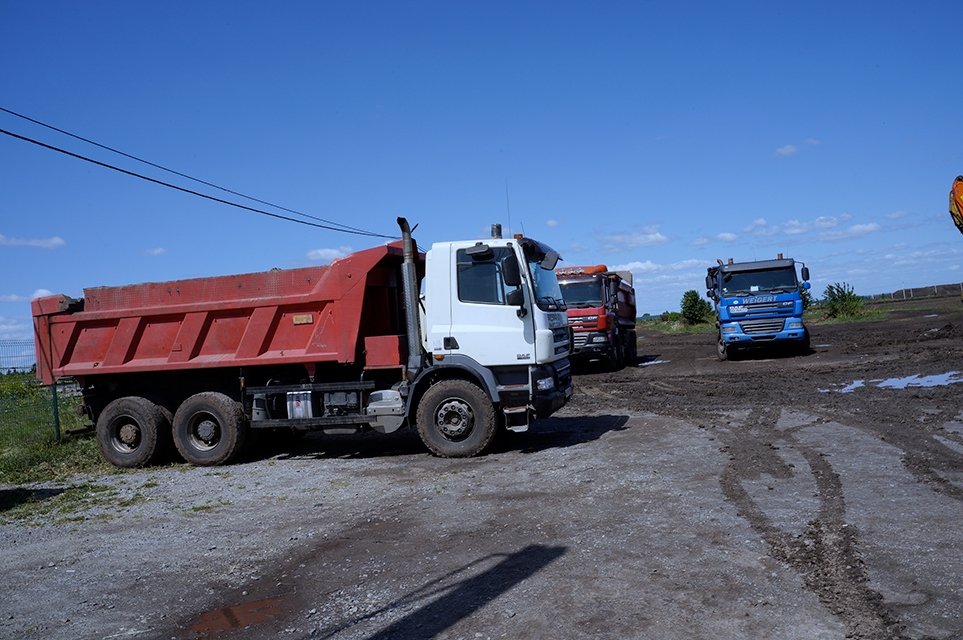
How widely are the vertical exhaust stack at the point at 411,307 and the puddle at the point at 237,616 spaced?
5185 millimetres

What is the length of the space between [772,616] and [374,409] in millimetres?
6882

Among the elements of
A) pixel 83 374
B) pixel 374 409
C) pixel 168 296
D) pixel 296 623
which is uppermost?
pixel 168 296

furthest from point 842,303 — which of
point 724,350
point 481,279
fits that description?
point 481,279

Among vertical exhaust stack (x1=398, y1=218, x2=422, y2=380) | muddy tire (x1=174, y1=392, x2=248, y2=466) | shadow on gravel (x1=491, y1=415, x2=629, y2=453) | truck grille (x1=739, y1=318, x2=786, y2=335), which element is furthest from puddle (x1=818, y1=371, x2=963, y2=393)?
muddy tire (x1=174, y1=392, x2=248, y2=466)

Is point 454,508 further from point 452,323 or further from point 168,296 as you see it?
point 168,296

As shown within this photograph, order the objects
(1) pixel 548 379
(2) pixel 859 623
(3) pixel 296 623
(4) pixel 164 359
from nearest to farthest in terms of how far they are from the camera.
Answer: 1. (2) pixel 859 623
2. (3) pixel 296 623
3. (1) pixel 548 379
4. (4) pixel 164 359

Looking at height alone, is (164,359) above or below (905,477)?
above

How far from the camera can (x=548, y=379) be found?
32.9ft

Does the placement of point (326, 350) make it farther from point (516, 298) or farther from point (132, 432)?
point (132, 432)

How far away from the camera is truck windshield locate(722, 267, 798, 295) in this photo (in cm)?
2202

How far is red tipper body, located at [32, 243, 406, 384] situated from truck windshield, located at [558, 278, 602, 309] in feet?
37.7

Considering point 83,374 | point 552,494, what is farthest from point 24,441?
point 552,494

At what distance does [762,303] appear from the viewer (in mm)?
21906

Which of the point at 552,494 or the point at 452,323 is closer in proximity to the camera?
the point at 552,494
